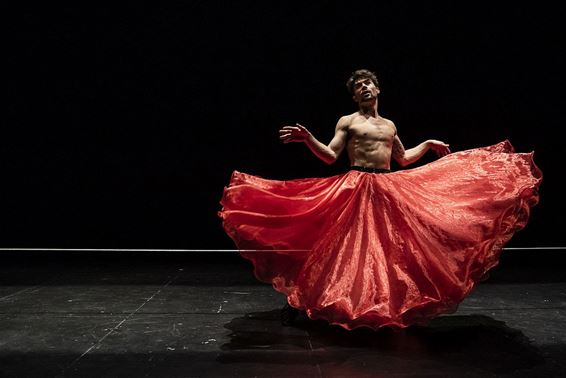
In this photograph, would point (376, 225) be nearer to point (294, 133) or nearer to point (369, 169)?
point (369, 169)

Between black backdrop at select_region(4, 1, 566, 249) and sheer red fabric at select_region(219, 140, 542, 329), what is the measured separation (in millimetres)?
1868

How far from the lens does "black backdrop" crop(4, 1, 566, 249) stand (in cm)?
411

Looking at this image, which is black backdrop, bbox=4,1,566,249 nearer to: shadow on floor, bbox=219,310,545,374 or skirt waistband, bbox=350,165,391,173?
skirt waistband, bbox=350,165,391,173

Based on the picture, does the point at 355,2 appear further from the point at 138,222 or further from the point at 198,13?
the point at 138,222

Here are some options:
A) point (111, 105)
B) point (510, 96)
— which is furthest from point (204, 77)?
point (510, 96)

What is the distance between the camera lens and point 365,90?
8.16 feet

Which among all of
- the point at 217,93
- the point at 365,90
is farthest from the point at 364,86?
the point at 217,93

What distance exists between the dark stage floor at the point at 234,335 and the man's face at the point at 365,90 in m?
1.07

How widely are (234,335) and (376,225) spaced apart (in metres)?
0.74

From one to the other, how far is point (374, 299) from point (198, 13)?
2.99m

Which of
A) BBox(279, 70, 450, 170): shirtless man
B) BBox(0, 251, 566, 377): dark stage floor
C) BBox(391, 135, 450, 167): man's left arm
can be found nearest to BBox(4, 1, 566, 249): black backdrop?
BBox(0, 251, 566, 377): dark stage floor

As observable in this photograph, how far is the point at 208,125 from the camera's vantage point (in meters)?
4.20

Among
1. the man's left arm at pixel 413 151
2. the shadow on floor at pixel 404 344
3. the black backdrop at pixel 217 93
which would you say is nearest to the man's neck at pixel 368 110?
the man's left arm at pixel 413 151

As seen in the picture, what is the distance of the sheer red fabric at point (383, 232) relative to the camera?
1972mm
